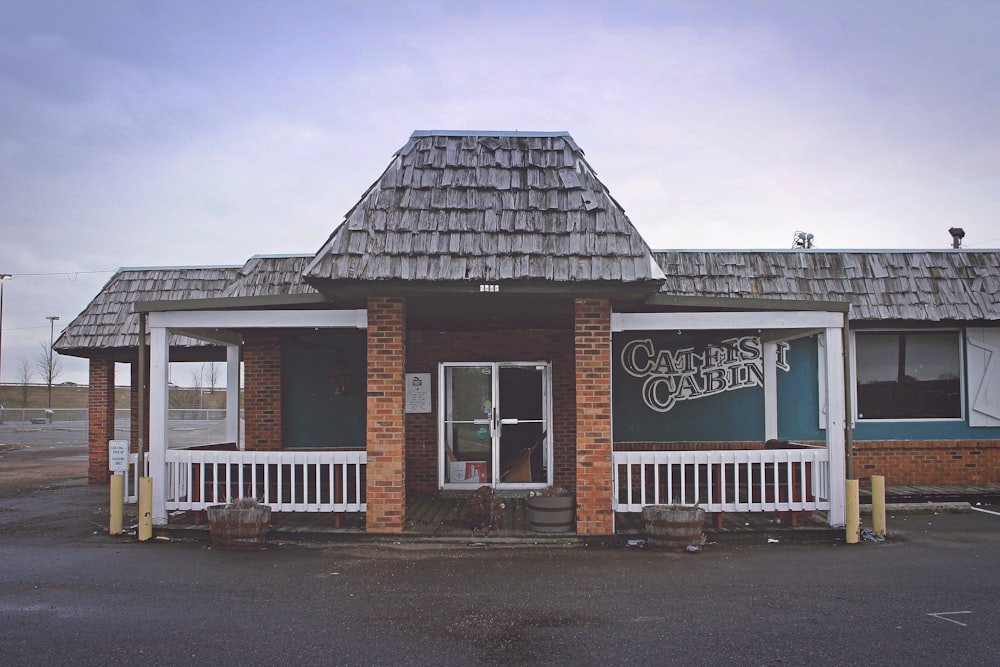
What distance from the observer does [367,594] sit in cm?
679

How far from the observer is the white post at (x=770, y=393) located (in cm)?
1255

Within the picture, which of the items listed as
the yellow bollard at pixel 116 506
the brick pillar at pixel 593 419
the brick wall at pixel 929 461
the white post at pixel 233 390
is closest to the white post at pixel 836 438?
the brick pillar at pixel 593 419

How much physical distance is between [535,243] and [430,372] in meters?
4.55

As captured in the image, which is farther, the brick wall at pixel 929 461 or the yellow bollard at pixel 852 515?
the brick wall at pixel 929 461

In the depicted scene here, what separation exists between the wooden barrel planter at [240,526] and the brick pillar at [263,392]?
4.26m

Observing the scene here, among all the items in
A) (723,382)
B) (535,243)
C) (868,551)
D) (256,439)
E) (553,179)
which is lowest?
(868,551)

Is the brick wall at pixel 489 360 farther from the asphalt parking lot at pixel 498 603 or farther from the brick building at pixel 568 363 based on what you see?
the asphalt parking lot at pixel 498 603

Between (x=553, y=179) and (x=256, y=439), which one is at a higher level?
(x=553, y=179)

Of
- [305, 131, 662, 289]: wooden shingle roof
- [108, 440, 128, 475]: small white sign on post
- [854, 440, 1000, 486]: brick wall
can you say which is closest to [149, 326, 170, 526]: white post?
[108, 440, 128, 475]: small white sign on post

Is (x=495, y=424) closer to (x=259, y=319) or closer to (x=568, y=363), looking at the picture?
(x=568, y=363)

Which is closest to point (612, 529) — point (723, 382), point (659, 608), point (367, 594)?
point (659, 608)

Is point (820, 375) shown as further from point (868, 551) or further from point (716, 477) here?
point (868, 551)

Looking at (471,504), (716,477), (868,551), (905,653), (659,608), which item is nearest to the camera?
(905,653)

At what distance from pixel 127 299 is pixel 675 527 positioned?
1170 cm
